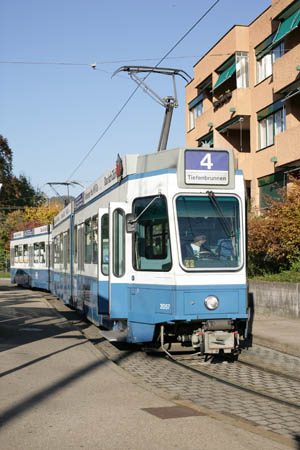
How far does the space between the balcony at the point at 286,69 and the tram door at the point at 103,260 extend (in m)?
13.6

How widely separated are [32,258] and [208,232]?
24.8 meters

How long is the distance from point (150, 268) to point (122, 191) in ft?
5.30

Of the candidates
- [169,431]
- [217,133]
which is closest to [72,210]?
[169,431]

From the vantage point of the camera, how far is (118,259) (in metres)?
10.8

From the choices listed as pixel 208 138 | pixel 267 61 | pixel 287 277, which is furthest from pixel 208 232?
pixel 208 138

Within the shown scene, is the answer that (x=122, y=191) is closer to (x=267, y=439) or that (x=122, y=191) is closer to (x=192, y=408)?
(x=192, y=408)

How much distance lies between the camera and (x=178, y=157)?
9891mm

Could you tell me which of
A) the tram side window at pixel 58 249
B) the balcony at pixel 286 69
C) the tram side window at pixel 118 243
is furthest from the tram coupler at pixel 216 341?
the balcony at pixel 286 69

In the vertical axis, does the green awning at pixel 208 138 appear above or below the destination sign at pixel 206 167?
above

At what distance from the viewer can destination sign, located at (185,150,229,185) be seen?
32.5 feet

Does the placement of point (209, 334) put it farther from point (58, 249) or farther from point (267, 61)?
point (267, 61)

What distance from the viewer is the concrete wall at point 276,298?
619 inches

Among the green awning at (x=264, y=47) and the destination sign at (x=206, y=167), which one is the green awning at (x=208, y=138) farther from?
the destination sign at (x=206, y=167)

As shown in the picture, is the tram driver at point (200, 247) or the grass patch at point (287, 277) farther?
the grass patch at point (287, 277)
